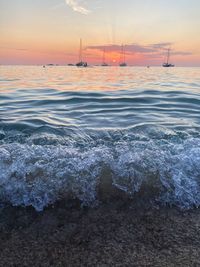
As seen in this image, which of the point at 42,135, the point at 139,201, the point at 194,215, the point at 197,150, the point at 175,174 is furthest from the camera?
the point at 42,135

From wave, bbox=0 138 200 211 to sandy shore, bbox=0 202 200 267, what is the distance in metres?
0.24

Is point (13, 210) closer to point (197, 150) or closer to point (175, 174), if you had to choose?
point (175, 174)

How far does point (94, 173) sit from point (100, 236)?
50.2 inches

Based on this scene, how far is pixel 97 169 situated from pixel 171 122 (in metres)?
4.06

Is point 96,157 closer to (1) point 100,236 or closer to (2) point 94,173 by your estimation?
(2) point 94,173

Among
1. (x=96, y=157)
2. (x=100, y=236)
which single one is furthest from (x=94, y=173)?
(x=100, y=236)

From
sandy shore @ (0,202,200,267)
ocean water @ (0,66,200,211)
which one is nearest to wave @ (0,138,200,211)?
ocean water @ (0,66,200,211)

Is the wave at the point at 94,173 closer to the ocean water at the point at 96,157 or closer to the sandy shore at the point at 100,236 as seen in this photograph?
the ocean water at the point at 96,157

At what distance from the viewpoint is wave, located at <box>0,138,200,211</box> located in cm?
384

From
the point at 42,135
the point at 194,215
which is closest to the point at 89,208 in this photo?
the point at 194,215

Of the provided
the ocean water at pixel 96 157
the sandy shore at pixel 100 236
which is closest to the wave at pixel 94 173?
the ocean water at pixel 96 157

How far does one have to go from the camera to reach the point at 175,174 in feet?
14.0

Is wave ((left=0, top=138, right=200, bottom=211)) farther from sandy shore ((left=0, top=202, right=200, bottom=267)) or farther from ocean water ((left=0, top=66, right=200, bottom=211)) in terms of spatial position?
sandy shore ((left=0, top=202, right=200, bottom=267))

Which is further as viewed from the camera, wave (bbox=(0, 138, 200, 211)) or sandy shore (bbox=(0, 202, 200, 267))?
wave (bbox=(0, 138, 200, 211))
